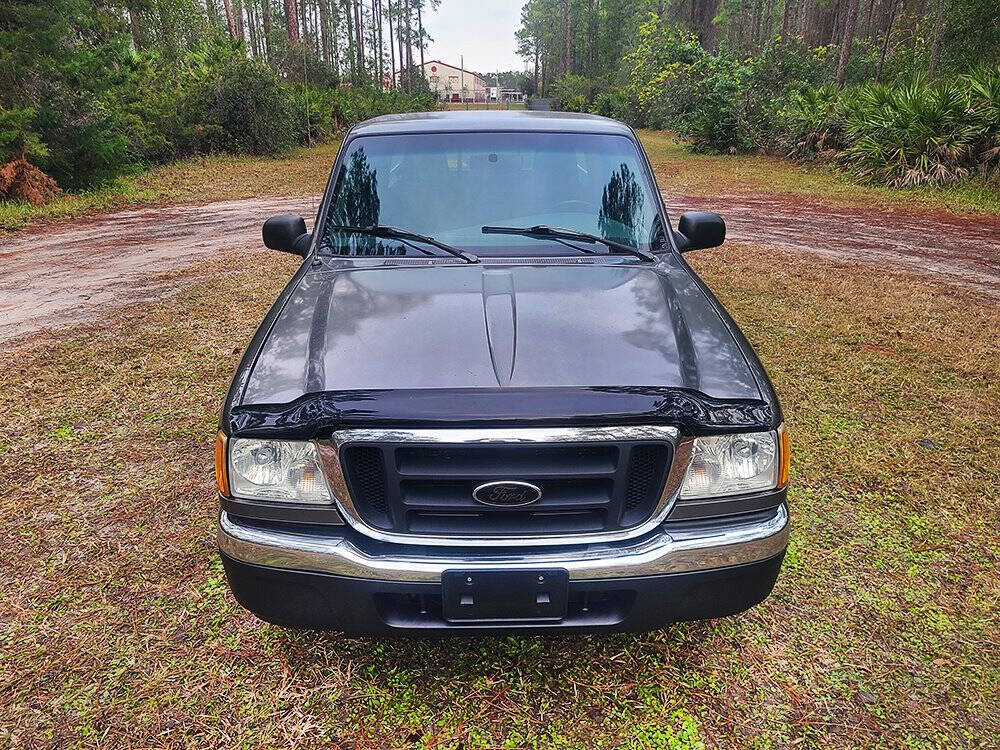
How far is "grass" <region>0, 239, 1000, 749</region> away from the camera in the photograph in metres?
2.10

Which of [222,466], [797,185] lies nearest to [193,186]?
[797,185]

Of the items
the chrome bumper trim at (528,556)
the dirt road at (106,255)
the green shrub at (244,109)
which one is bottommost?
the dirt road at (106,255)

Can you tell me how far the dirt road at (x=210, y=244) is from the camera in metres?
6.89

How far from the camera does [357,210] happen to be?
3051mm

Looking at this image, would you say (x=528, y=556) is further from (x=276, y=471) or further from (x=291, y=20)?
(x=291, y=20)

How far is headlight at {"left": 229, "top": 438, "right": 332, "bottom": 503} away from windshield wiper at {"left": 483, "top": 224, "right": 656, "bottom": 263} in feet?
4.73

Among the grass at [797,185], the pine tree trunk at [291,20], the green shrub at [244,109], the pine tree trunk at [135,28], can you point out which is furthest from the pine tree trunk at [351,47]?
the grass at [797,185]

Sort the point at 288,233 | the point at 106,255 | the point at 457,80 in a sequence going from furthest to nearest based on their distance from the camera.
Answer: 1. the point at 457,80
2. the point at 106,255
3. the point at 288,233

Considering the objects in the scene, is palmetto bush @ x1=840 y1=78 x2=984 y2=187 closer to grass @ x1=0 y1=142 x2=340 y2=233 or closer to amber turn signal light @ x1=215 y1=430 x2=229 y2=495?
grass @ x1=0 y1=142 x2=340 y2=233

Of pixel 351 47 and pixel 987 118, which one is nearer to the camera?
pixel 987 118

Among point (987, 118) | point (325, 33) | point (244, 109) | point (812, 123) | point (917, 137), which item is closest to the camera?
point (987, 118)

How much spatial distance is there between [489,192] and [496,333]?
3.76 ft

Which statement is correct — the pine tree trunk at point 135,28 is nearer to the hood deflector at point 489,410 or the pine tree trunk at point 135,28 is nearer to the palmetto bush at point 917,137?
the palmetto bush at point 917,137

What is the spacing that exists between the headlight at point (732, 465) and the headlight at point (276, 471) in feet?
3.43
